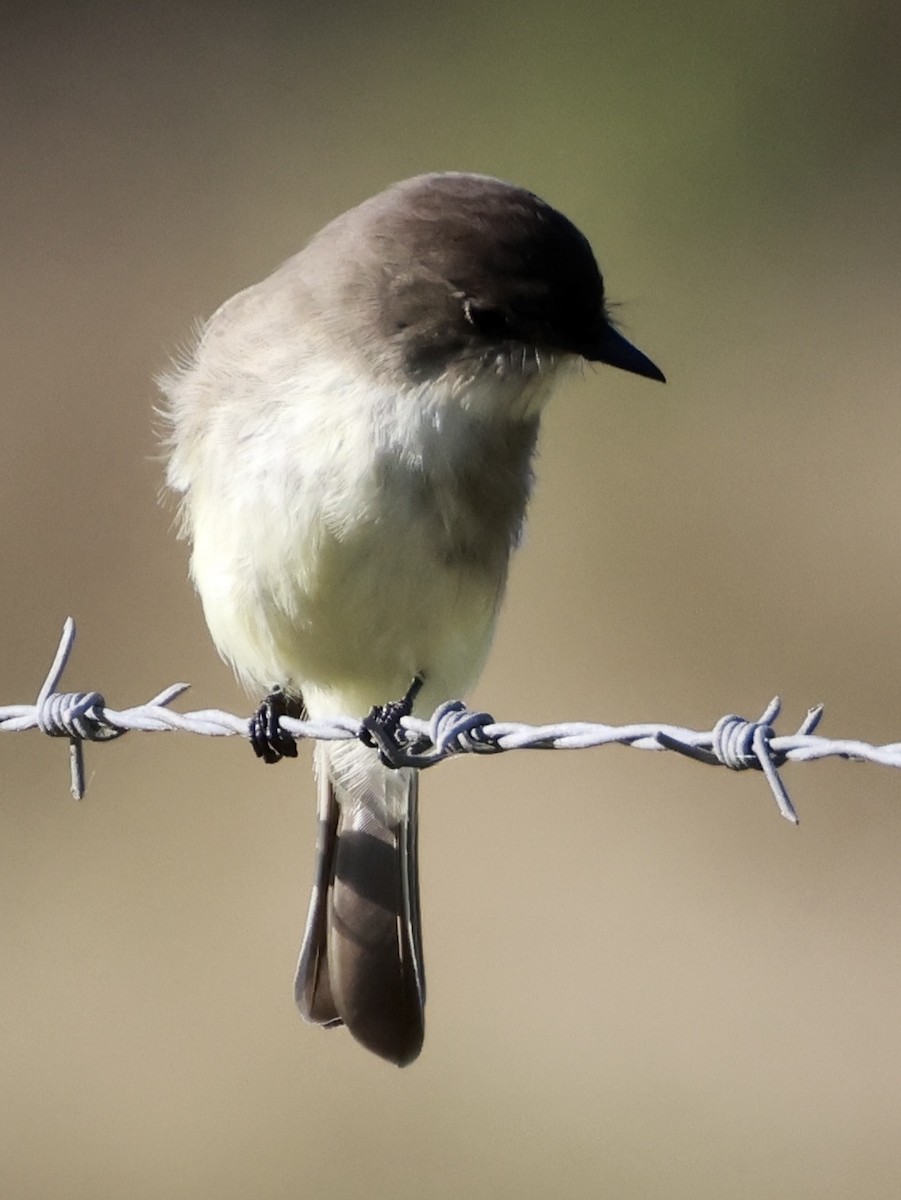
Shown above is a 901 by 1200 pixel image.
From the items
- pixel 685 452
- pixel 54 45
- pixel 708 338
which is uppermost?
pixel 54 45

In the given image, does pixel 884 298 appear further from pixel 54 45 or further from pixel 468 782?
pixel 54 45

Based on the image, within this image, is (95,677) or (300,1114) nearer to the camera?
(300,1114)

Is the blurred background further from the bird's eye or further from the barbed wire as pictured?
the barbed wire

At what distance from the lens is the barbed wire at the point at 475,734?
2.54m

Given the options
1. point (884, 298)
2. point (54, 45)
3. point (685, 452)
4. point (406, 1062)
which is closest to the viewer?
point (406, 1062)

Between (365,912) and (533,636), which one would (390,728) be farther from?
(533,636)

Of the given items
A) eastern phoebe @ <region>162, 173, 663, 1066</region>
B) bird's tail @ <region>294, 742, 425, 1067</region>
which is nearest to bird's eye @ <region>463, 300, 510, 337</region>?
eastern phoebe @ <region>162, 173, 663, 1066</region>

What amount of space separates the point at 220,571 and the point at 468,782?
4.05 meters

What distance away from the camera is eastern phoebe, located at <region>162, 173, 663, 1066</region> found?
3908 millimetres

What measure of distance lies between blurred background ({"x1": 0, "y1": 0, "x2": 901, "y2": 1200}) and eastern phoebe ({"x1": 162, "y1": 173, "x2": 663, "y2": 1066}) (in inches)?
32.5

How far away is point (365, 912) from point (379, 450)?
1.28 meters

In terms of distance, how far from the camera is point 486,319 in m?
→ 4.11

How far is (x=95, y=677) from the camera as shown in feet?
26.7

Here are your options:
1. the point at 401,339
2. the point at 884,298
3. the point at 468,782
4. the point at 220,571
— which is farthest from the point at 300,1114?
the point at 884,298
